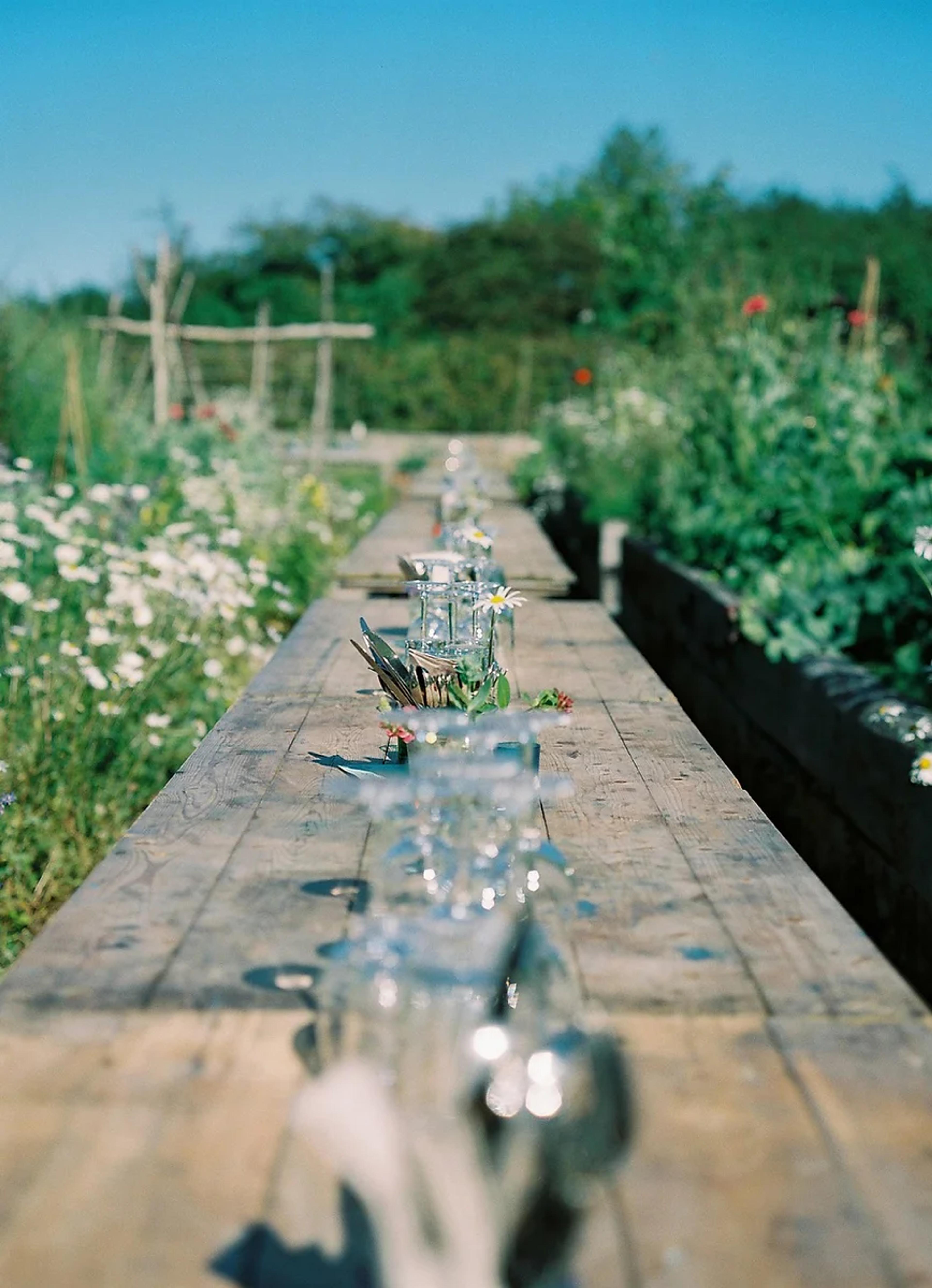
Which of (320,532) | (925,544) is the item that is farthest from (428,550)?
(925,544)

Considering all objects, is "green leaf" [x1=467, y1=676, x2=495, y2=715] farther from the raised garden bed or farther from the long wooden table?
the raised garden bed

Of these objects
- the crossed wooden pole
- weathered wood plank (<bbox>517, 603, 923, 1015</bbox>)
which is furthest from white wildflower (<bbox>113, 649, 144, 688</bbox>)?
the crossed wooden pole

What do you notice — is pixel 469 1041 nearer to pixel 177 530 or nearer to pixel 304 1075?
pixel 304 1075

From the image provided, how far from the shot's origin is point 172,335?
992cm

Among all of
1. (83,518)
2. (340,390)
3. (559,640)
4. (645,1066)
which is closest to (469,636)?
(559,640)

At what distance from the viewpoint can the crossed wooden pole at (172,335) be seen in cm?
917

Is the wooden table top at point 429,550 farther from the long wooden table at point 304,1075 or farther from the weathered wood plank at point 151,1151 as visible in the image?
the weathered wood plank at point 151,1151

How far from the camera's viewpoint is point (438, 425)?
21.0 meters

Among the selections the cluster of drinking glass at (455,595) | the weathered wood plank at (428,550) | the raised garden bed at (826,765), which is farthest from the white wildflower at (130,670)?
the raised garden bed at (826,765)

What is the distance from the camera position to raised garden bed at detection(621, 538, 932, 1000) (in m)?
2.67

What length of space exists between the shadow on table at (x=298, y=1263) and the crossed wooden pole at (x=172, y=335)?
8.50 metres

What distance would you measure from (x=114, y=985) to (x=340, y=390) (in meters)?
20.0

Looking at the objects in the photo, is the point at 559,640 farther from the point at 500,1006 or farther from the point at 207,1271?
the point at 207,1271

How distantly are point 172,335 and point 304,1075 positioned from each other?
9.49m
